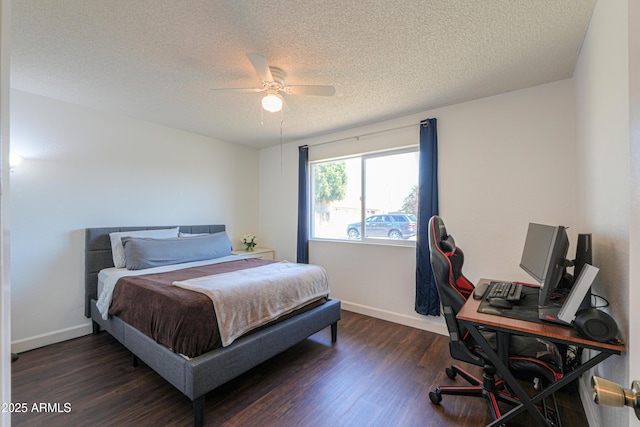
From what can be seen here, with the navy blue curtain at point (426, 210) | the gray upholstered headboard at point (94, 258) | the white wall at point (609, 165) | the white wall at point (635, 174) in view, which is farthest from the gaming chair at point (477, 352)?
the gray upholstered headboard at point (94, 258)

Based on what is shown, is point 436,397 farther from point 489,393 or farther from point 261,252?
point 261,252

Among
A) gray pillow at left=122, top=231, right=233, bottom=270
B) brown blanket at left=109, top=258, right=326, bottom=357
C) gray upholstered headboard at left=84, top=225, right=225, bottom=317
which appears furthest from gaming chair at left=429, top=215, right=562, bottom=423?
gray upholstered headboard at left=84, top=225, right=225, bottom=317

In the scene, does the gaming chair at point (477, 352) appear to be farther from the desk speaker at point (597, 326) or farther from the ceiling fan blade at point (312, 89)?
the ceiling fan blade at point (312, 89)

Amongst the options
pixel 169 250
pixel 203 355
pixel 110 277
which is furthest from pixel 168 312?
pixel 169 250

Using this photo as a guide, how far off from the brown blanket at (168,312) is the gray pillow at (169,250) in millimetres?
407

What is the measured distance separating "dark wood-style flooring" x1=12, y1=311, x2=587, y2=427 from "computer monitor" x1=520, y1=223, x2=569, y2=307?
939mm

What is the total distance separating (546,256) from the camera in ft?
5.09

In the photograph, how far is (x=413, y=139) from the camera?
3094 millimetres

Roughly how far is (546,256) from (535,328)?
51 centimetres

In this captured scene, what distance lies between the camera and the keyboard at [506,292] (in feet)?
5.36

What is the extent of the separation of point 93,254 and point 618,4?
14.4 feet

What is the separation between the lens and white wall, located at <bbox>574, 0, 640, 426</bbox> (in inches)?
43.6

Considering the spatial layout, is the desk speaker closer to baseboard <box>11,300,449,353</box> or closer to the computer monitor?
the computer monitor

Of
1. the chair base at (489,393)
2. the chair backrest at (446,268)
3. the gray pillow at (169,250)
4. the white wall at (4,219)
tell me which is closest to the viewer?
the white wall at (4,219)
